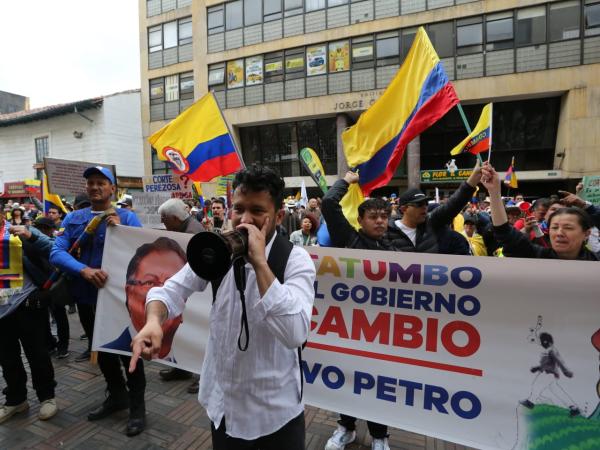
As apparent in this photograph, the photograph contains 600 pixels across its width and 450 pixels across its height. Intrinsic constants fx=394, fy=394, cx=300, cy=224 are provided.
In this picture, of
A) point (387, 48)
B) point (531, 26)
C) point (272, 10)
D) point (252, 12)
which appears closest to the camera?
point (531, 26)

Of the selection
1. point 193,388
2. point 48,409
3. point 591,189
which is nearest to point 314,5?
point 591,189

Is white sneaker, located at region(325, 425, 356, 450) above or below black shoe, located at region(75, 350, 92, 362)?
above

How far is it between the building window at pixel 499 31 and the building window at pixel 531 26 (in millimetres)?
337

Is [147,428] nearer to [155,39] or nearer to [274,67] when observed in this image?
[274,67]

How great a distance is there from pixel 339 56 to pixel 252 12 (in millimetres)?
6218

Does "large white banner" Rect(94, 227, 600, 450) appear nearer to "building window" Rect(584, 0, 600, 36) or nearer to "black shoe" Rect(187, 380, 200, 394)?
"black shoe" Rect(187, 380, 200, 394)

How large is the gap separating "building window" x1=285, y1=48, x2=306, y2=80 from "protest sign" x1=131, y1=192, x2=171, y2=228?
1786cm

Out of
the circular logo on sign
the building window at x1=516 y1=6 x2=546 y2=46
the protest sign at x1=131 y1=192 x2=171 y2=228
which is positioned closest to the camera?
the circular logo on sign

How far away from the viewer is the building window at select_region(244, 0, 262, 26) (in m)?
22.7

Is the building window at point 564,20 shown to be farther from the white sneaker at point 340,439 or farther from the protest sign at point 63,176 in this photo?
the white sneaker at point 340,439

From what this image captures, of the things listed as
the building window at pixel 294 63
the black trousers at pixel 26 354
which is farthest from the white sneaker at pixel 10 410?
the building window at pixel 294 63

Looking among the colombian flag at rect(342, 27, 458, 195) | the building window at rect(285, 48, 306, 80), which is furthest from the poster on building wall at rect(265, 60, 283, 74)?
the colombian flag at rect(342, 27, 458, 195)

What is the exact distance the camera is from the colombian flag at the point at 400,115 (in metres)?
3.83

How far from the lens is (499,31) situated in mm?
18531
